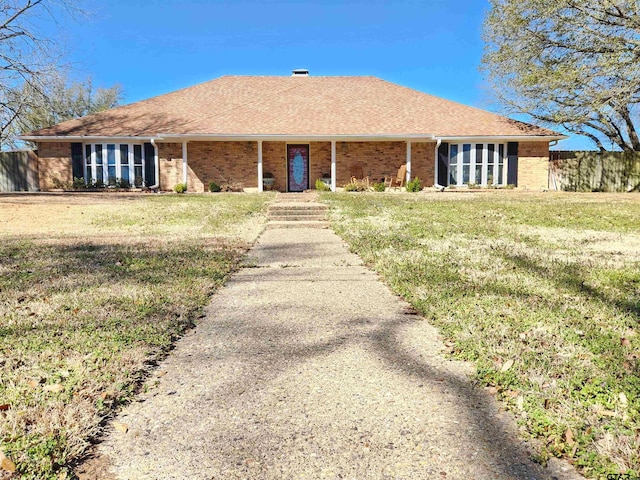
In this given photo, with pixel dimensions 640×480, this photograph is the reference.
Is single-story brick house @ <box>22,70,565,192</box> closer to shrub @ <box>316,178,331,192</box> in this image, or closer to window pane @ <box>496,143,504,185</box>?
window pane @ <box>496,143,504,185</box>

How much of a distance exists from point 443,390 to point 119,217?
11.1 meters

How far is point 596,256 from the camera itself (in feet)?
22.8

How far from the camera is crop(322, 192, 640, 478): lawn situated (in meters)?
2.38

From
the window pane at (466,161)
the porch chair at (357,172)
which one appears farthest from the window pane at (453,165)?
the porch chair at (357,172)

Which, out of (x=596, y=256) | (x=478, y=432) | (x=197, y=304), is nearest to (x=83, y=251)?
(x=197, y=304)

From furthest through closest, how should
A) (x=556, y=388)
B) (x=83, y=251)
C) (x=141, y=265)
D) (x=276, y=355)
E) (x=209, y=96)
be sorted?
1. (x=209, y=96)
2. (x=83, y=251)
3. (x=141, y=265)
4. (x=276, y=355)
5. (x=556, y=388)

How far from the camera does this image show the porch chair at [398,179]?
2088 centimetres

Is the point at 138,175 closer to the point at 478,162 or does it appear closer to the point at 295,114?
the point at 295,114

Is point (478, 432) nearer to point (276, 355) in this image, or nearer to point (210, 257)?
point (276, 355)

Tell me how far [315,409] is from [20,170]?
28.4 meters

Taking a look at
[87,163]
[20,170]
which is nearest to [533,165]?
[87,163]

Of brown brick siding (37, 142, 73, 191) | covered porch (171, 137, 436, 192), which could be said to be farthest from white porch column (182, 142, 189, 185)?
brown brick siding (37, 142, 73, 191)

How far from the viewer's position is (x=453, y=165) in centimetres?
2205

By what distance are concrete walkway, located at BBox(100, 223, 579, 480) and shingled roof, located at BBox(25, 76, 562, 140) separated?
Answer: 17.4 m
